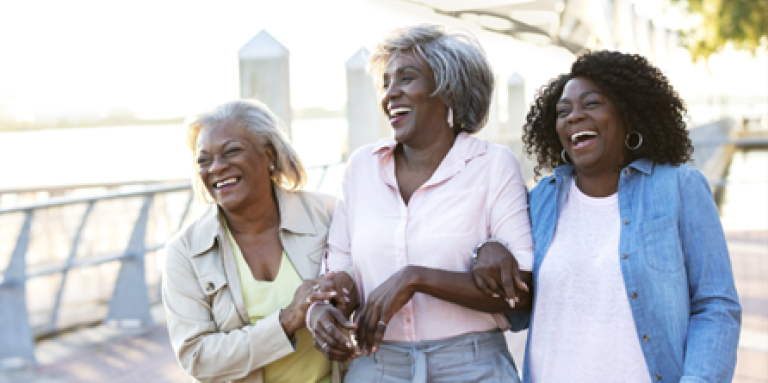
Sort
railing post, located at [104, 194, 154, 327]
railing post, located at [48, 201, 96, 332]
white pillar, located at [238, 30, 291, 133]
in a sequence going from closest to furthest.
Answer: white pillar, located at [238, 30, 291, 133]
railing post, located at [48, 201, 96, 332]
railing post, located at [104, 194, 154, 327]

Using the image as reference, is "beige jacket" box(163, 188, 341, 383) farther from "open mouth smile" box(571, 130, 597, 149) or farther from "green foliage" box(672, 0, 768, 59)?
"green foliage" box(672, 0, 768, 59)

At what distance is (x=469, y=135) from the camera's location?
9.08 feet

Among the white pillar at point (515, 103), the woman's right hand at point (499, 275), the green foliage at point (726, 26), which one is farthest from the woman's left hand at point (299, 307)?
the green foliage at point (726, 26)

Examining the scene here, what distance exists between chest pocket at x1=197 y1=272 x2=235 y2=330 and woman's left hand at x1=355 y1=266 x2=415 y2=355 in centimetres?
51

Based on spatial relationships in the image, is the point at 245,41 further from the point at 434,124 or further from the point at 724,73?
the point at 724,73

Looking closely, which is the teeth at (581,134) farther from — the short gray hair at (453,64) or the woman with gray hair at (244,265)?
the woman with gray hair at (244,265)

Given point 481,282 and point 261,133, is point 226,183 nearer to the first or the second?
point 261,133

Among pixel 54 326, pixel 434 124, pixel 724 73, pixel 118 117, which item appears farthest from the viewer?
pixel 724 73

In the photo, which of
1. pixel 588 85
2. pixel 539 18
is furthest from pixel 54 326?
pixel 539 18

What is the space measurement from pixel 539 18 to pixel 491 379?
11312mm

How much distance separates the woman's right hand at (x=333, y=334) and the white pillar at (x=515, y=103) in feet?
38.3

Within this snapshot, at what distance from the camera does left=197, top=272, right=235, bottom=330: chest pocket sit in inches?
108

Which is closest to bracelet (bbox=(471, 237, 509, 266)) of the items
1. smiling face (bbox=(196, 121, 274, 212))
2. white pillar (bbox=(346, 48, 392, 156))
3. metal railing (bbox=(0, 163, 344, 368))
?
smiling face (bbox=(196, 121, 274, 212))

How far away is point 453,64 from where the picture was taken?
2.65m
